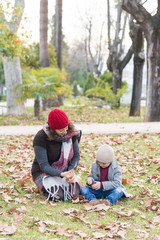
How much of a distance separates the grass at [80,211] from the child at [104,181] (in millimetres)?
156

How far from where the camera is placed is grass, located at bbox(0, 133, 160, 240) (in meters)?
3.68

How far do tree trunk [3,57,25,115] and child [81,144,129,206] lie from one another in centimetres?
1077

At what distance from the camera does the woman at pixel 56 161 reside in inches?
183

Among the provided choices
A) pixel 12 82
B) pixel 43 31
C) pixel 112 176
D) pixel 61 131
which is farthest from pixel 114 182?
pixel 43 31

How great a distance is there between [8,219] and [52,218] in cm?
51

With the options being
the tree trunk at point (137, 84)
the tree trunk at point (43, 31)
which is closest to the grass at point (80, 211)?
the tree trunk at point (137, 84)

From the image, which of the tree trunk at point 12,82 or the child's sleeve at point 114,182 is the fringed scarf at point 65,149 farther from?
the tree trunk at point 12,82

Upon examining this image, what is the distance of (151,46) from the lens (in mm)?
13070

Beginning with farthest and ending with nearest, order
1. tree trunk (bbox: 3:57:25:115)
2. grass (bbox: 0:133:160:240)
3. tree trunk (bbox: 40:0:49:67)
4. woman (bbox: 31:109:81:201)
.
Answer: tree trunk (bbox: 40:0:49:67) → tree trunk (bbox: 3:57:25:115) → woman (bbox: 31:109:81:201) → grass (bbox: 0:133:160:240)

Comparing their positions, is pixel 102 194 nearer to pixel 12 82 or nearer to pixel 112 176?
pixel 112 176

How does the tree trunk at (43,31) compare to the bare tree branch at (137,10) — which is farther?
the tree trunk at (43,31)

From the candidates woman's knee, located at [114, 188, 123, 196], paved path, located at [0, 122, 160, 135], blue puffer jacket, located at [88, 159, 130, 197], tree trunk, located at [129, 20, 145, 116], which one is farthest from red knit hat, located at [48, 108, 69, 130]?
tree trunk, located at [129, 20, 145, 116]

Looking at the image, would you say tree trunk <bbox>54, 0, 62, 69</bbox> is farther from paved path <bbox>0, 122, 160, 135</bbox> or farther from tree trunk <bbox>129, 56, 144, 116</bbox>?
paved path <bbox>0, 122, 160, 135</bbox>

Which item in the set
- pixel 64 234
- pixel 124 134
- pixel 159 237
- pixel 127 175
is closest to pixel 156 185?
pixel 127 175
